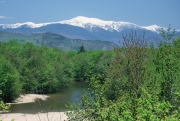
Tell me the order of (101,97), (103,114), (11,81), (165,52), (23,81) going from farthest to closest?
1. (23,81)
2. (11,81)
3. (165,52)
4. (101,97)
5. (103,114)

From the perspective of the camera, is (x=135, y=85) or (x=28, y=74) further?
(x=28, y=74)

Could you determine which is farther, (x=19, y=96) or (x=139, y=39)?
(x=19, y=96)

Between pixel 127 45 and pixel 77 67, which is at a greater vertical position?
pixel 127 45

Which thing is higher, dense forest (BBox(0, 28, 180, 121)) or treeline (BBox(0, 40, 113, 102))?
dense forest (BBox(0, 28, 180, 121))

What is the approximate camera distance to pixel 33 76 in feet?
267

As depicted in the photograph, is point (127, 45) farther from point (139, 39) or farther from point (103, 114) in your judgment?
point (103, 114)

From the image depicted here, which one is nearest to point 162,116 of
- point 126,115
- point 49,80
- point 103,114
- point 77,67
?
point 126,115

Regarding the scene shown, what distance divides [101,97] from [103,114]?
2289 millimetres

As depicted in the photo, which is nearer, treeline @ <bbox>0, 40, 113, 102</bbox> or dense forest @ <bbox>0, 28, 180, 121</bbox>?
dense forest @ <bbox>0, 28, 180, 121</bbox>

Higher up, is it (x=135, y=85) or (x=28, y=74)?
(x=135, y=85)

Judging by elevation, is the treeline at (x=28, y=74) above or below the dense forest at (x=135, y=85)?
below

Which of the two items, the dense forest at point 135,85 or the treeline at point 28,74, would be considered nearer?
the dense forest at point 135,85

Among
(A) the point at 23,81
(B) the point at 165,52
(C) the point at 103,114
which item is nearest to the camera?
(C) the point at 103,114

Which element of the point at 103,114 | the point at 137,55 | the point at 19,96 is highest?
the point at 137,55
